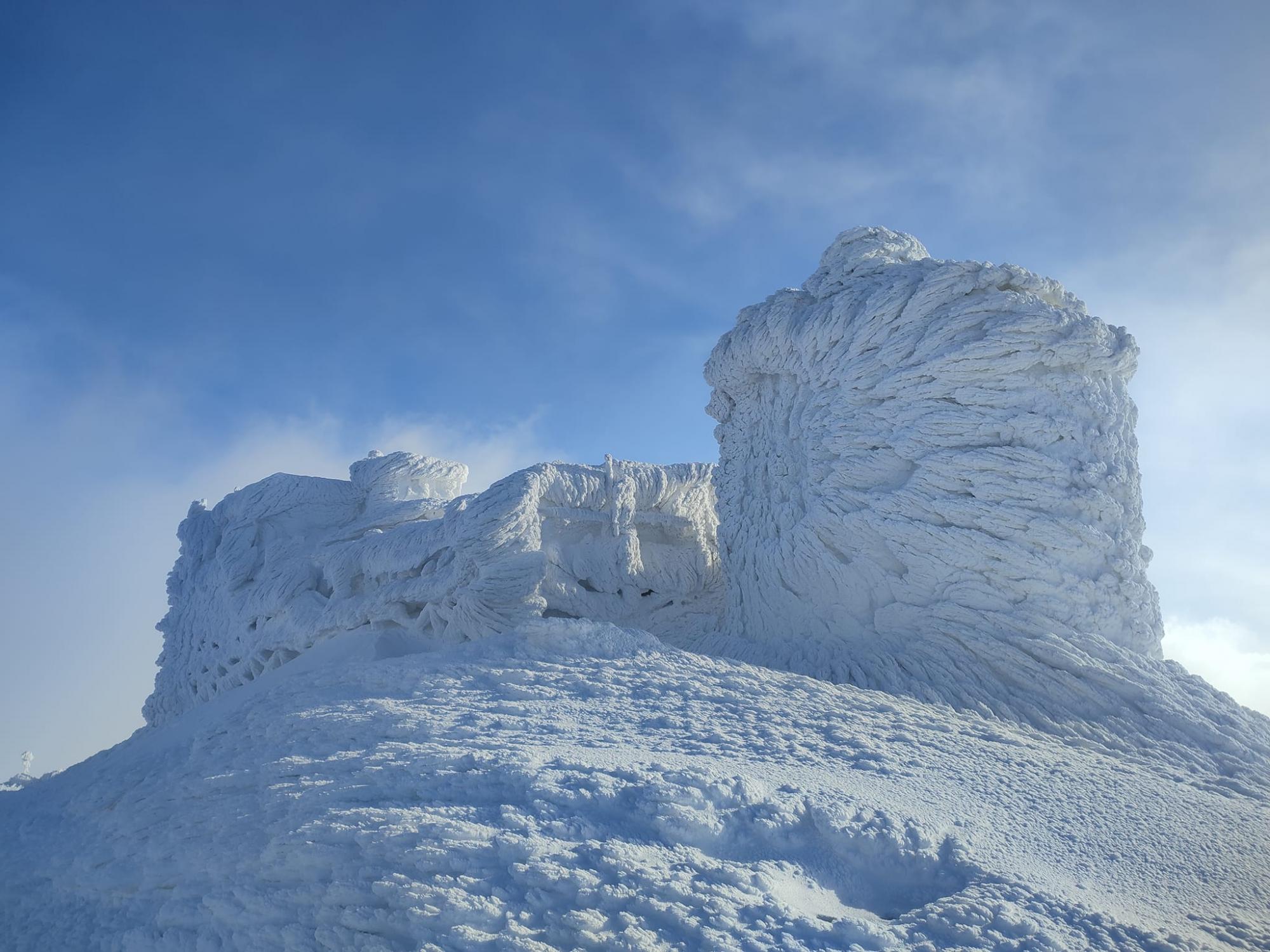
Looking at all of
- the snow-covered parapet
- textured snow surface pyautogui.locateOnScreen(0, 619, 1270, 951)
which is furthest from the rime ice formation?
the snow-covered parapet

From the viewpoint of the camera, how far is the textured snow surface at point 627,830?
3.52m

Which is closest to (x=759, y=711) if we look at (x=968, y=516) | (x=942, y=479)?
(x=968, y=516)

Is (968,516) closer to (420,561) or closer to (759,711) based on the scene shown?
(759,711)

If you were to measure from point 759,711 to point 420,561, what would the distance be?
423 cm

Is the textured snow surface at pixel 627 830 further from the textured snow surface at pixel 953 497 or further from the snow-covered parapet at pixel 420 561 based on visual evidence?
Result: the snow-covered parapet at pixel 420 561

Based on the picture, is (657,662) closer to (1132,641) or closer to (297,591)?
(1132,641)

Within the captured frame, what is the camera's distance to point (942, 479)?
6734 millimetres

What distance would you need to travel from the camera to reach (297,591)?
9.88 metres

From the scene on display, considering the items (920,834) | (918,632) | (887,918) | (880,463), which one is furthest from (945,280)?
(887,918)

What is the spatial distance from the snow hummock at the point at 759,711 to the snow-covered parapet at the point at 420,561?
4 centimetres

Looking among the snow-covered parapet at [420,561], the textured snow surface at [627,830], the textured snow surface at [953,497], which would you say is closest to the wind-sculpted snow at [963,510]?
the textured snow surface at [953,497]

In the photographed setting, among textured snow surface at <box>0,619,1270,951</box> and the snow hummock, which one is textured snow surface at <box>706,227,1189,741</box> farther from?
textured snow surface at <box>0,619,1270,951</box>

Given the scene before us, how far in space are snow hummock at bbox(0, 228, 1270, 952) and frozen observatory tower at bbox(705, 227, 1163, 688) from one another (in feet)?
0.08

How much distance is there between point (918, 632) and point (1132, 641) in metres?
1.41
